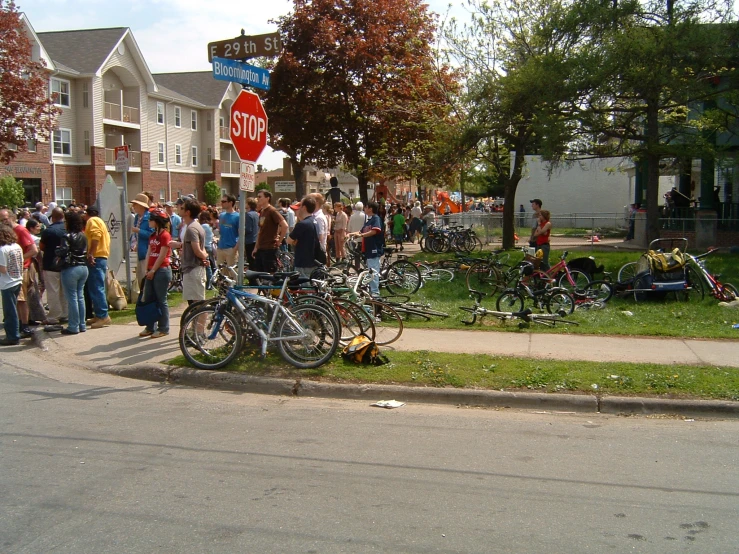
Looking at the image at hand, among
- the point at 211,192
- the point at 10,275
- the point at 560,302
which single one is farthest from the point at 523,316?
the point at 211,192

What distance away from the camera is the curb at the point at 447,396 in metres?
7.20

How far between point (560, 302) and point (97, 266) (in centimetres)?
746

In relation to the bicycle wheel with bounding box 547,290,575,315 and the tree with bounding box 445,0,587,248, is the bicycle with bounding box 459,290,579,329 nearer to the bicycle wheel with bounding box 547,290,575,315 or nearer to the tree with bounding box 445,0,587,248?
the bicycle wheel with bounding box 547,290,575,315

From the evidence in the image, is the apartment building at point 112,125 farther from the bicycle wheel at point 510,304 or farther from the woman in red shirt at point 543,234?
the bicycle wheel at point 510,304

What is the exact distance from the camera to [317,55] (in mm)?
28266

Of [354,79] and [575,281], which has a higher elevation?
[354,79]

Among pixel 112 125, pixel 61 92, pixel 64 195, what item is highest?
pixel 61 92

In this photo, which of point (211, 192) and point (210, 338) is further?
point (211, 192)

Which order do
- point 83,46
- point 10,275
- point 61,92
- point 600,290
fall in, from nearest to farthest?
point 10,275
point 600,290
point 61,92
point 83,46

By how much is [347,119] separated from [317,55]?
9.05ft

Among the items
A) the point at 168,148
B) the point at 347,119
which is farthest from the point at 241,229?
the point at 168,148

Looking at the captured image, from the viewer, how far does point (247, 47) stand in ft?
28.0

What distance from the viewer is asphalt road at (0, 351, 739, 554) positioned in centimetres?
432

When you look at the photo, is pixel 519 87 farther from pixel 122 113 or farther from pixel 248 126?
pixel 122 113
